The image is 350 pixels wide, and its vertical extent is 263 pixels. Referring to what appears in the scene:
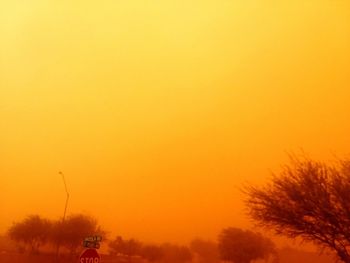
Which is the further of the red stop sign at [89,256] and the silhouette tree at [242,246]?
the silhouette tree at [242,246]

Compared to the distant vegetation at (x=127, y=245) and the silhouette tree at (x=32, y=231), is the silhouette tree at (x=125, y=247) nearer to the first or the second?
the distant vegetation at (x=127, y=245)

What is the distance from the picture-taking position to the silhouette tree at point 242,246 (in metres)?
28.5

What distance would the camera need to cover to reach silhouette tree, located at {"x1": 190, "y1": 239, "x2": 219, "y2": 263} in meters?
30.0

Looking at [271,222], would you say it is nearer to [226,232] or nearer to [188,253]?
[226,232]

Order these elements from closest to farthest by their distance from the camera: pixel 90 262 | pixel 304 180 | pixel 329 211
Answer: pixel 90 262 < pixel 329 211 < pixel 304 180

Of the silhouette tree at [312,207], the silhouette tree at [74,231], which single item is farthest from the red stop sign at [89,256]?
the silhouette tree at [74,231]

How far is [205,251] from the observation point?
99.2ft

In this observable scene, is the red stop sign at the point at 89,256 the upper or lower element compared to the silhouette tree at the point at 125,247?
lower

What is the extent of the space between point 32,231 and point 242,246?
12663mm

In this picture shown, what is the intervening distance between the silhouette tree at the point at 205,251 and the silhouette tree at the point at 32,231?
898cm

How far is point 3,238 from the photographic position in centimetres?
2912

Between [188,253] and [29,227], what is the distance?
32.5 feet

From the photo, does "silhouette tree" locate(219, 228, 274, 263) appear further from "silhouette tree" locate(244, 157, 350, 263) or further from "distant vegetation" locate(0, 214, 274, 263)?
"silhouette tree" locate(244, 157, 350, 263)

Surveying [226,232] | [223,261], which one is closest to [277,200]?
[226,232]
